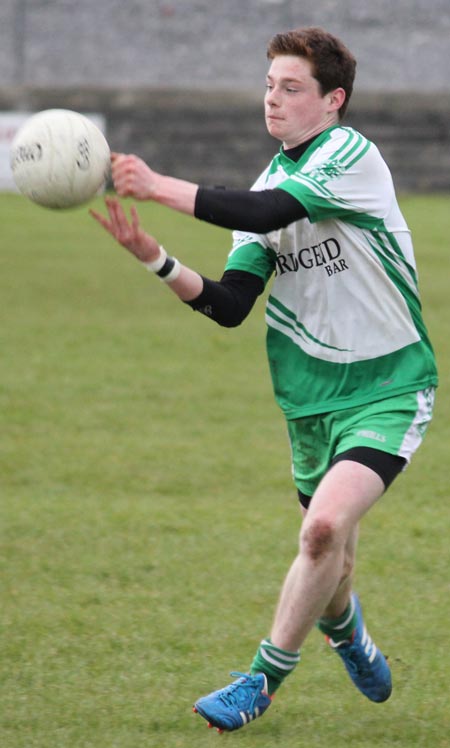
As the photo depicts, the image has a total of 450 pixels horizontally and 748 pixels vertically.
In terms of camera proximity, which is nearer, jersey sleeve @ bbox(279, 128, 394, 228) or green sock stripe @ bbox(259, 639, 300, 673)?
jersey sleeve @ bbox(279, 128, 394, 228)

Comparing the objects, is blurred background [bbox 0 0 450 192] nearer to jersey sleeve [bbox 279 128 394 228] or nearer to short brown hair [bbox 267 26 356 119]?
short brown hair [bbox 267 26 356 119]

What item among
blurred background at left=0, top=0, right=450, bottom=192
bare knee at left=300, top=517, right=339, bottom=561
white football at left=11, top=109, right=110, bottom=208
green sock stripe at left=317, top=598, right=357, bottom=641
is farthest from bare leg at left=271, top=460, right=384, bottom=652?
blurred background at left=0, top=0, right=450, bottom=192

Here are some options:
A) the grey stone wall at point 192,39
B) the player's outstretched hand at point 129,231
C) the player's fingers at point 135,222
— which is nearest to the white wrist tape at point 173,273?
the player's outstretched hand at point 129,231

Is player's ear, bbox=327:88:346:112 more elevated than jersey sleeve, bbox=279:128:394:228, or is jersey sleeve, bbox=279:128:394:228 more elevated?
player's ear, bbox=327:88:346:112

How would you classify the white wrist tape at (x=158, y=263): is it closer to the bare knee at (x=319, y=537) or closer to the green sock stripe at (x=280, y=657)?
the bare knee at (x=319, y=537)

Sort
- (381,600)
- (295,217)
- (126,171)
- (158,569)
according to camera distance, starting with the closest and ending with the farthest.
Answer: (126,171)
(295,217)
(381,600)
(158,569)

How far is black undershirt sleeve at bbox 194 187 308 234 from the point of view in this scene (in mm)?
4539

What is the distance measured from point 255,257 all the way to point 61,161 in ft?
2.85

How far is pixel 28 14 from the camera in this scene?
1062 inches

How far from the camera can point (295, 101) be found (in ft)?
16.4

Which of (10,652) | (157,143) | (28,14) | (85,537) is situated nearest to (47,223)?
(157,143)

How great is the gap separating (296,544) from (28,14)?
21433 mm

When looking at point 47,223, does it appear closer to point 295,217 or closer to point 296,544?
point 296,544

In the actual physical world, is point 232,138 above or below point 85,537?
below
